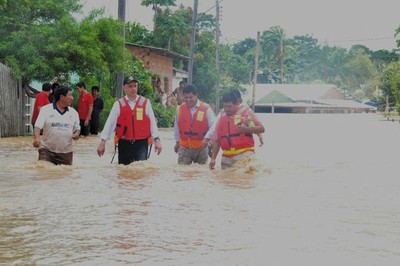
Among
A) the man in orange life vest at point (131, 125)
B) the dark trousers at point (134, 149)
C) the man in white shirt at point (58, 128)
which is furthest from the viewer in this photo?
the dark trousers at point (134, 149)

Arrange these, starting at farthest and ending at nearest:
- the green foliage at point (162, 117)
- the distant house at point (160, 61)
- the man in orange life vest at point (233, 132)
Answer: the distant house at point (160, 61)
the green foliage at point (162, 117)
the man in orange life vest at point (233, 132)

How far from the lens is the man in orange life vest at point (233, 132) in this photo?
10.7 metres

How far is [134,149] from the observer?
1097 centimetres

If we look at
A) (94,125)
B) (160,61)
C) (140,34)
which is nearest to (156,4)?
(140,34)

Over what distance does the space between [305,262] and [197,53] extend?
1940 inches

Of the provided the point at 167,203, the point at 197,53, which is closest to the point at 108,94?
the point at 167,203

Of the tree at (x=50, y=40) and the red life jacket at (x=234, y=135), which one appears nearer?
the red life jacket at (x=234, y=135)

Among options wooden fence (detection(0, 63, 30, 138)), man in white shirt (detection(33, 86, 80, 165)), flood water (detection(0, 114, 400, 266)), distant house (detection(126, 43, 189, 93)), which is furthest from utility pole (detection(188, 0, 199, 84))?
man in white shirt (detection(33, 86, 80, 165))

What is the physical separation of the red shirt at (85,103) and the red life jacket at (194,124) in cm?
1106

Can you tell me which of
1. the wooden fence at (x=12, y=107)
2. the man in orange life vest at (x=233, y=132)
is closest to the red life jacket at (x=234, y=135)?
the man in orange life vest at (x=233, y=132)

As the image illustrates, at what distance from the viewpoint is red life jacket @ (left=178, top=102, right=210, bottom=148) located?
11.2 meters

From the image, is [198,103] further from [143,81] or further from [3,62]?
[143,81]

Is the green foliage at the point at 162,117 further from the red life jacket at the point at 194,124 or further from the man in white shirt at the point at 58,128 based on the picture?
the man in white shirt at the point at 58,128

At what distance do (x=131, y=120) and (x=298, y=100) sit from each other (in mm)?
82179
